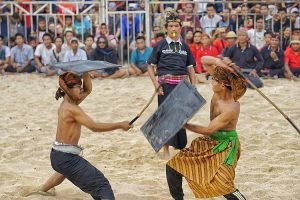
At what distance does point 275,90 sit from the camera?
1083cm

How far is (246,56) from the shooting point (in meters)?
11.6

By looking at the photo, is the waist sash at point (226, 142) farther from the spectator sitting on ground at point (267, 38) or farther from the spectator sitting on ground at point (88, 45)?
the spectator sitting on ground at point (88, 45)

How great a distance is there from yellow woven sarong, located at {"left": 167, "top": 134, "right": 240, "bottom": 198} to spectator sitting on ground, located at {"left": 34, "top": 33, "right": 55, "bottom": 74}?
28.0 feet

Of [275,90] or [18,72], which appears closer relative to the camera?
[275,90]

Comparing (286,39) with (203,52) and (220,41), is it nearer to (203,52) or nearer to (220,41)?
(220,41)

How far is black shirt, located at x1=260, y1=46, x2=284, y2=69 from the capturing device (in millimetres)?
12352

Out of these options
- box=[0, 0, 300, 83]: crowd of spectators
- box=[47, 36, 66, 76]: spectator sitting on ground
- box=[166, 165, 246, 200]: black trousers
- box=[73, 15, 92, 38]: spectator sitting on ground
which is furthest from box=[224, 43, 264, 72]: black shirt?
box=[166, 165, 246, 200]: black trousers

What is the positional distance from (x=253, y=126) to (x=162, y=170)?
6.98 ft

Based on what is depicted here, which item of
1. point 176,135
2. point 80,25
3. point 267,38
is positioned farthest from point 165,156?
point 80,25

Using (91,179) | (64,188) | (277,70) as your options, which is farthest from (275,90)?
(91,179)

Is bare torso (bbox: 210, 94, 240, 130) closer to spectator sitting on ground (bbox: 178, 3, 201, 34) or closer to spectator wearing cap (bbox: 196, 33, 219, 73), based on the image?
spectator wearing cap (bbox: 196, 33, 219, 73)

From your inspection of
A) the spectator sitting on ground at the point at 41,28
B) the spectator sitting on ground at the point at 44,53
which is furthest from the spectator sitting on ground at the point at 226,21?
the spectator sitting on ground at the point at 41,28

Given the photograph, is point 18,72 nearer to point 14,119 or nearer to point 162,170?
point 14,119

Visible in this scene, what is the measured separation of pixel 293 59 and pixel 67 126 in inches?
317
